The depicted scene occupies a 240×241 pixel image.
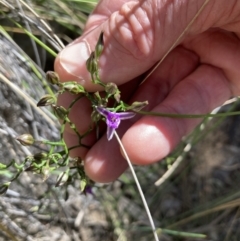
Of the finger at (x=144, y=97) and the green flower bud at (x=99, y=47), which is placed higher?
the green flower bud at (x=99, y=47)

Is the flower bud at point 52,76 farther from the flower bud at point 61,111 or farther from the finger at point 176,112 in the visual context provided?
the finger at point 176,112

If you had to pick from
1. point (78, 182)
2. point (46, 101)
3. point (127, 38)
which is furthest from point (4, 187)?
point (78, 182)

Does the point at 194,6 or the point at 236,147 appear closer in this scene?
the point at 194,6

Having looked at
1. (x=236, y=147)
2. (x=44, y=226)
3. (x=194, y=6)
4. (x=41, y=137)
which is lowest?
(x=236, y=147)

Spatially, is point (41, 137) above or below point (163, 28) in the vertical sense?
below

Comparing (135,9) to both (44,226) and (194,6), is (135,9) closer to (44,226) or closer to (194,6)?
(194,6)

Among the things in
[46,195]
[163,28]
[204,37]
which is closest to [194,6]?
[163,28]

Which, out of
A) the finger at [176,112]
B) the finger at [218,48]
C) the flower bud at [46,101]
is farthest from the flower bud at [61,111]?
the finger at [218,48]
